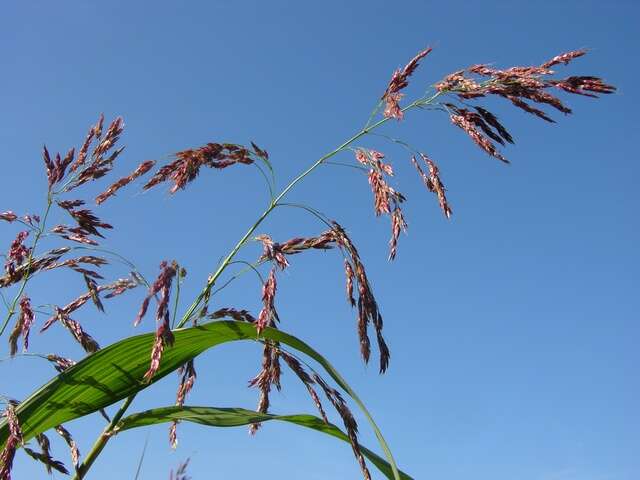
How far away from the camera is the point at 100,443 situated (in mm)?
1736

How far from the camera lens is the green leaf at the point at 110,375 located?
1.75 m

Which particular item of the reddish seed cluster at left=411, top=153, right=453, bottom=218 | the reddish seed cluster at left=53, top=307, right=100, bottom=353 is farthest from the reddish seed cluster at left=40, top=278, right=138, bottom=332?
the reddish seed cluster at left=411, top=153, right=453, bottom=218

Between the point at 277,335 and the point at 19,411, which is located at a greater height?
the point at 277,335

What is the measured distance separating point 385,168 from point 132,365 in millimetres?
866

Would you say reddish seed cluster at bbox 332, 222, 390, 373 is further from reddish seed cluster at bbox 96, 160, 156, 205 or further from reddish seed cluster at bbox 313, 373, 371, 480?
reddish seed cluster at bbox 96, 160, 156, 205

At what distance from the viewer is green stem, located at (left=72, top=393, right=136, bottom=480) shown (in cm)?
167

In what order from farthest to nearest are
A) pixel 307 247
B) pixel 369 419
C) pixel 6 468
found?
pixel 307 247 → pixel 369 419 → pixel 6 468

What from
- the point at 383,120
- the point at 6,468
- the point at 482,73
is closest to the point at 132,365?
the point at 6,468

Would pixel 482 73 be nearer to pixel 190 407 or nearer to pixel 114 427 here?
pixel 190 407

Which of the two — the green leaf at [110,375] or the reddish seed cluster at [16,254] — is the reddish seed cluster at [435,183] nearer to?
Answer: the green leaf at [110,375]

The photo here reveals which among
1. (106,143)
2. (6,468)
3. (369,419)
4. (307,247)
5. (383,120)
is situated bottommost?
(6,468)

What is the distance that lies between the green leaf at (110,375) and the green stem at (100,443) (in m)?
0.04

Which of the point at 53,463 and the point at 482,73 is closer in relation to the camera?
the point at 53,463

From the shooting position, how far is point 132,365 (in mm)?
1803
